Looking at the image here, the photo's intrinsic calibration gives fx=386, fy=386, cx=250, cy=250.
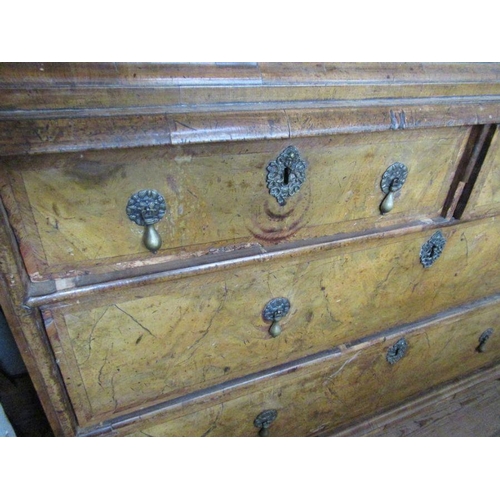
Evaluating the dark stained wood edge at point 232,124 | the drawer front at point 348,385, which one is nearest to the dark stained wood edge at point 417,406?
the drawer front at point 348,385

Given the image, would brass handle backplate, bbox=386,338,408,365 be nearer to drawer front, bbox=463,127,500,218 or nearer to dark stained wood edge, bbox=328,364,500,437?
dark stained wood edge, bbox=328,364,500,437

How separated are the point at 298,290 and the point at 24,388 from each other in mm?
691

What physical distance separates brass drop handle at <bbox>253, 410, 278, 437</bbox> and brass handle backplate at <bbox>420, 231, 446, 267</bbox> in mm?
516

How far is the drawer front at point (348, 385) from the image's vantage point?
0.88m

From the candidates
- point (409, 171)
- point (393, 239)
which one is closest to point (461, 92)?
point (409, 171)

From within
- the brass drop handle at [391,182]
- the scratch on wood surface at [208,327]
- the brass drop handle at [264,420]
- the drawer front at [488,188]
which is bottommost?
the brass drop handle at [264,420]

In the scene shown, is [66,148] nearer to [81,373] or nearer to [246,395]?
[81,373]

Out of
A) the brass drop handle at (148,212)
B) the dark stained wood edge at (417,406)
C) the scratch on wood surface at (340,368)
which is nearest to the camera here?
the brass drop handle at (148,212)

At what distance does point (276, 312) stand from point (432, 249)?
40 centimetres

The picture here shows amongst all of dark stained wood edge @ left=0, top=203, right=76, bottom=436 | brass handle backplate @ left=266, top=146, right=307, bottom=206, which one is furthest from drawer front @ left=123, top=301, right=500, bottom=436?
brass handle backplate @ left=266, top=146, right=307, bottom=206

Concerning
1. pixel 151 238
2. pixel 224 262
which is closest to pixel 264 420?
pixel 224 262

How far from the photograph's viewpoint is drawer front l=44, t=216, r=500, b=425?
66 centimetres

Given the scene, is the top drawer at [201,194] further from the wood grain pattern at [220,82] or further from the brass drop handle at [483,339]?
the brass drop handle at [483,339]

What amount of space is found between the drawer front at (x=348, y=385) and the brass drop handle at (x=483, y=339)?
1cm
